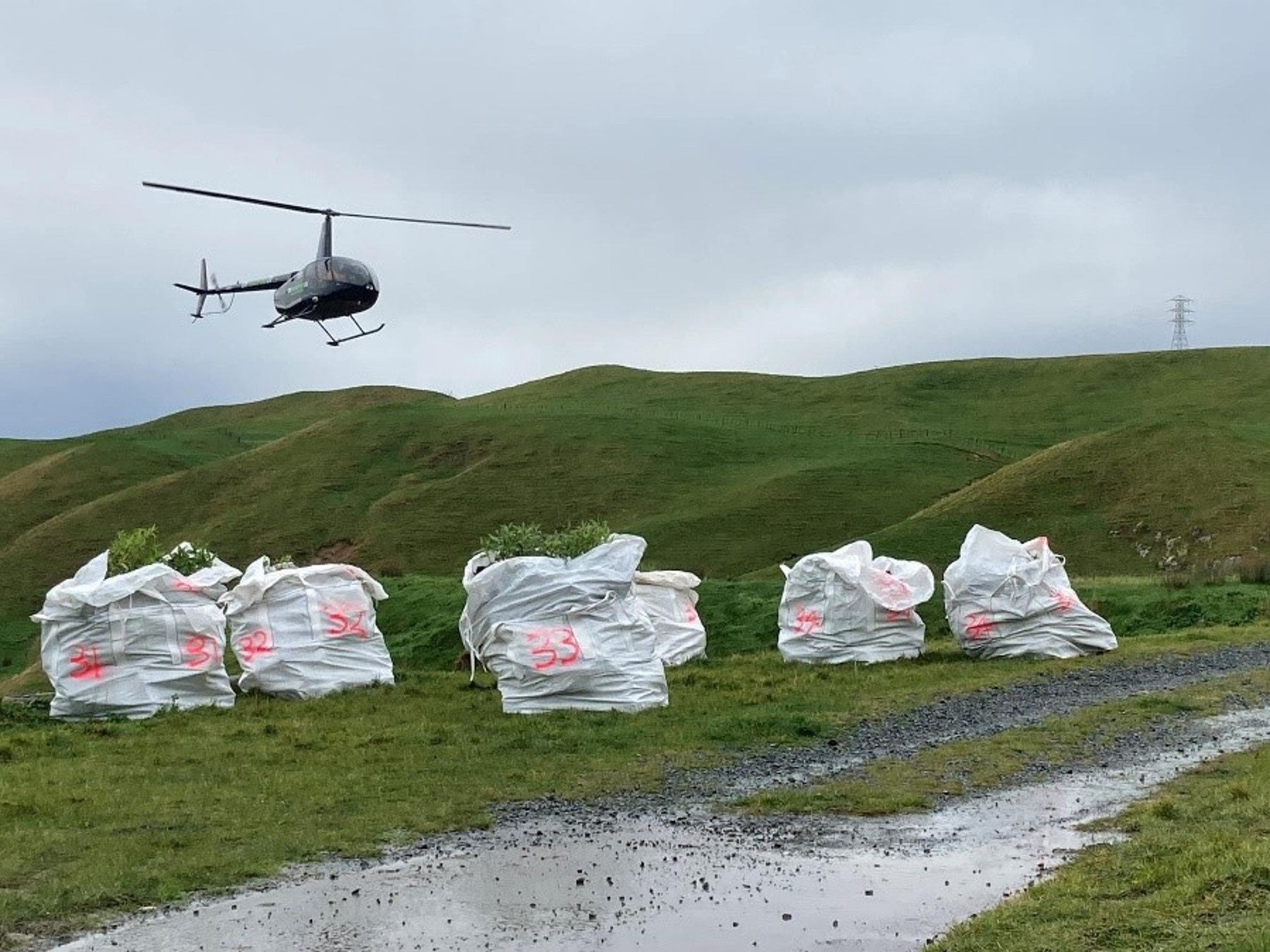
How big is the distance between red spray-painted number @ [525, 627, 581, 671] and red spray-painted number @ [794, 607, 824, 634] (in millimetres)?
5617

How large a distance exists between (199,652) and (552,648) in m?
4.43

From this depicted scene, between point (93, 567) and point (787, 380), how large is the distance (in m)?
77.7

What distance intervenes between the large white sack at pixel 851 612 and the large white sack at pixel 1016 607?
604 mm

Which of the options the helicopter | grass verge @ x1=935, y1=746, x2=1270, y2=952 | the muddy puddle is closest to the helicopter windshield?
the helicopter

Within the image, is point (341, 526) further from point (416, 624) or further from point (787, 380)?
point (787, 380)

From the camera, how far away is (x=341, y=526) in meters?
53.7

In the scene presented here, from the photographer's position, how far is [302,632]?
1728 centimetres

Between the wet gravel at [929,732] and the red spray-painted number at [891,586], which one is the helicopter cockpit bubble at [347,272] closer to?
the red spray-painted number at [891,586]

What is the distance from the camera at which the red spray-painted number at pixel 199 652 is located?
52.6 ft

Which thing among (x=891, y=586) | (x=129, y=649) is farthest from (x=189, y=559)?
(x=891, y=586)

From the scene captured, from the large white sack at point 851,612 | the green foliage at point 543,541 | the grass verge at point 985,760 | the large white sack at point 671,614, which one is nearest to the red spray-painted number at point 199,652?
the green foliage at point 543,541

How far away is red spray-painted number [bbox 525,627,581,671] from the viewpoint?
14641 mm

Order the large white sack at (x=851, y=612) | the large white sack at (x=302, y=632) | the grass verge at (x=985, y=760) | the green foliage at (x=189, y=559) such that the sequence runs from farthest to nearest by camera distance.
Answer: the green foliage at (x=189, y=559) < the large white sack at (x=851, y=612) < the large white sack at (x=302, y=632) < the grass verge at (x=985, y=760)

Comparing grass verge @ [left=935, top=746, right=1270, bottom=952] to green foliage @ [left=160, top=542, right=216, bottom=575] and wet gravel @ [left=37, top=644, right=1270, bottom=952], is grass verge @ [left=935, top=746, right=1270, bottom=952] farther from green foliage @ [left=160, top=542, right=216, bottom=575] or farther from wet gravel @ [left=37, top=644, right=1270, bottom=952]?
green foliage @ [left=160, top=542, right=216, bottom=575]
